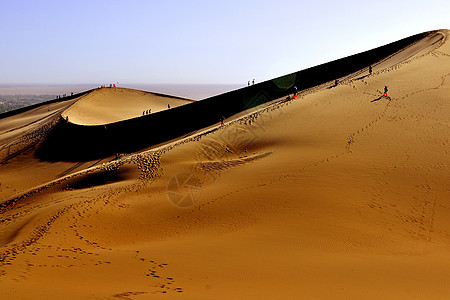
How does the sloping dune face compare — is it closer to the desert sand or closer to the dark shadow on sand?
the dark shadow on sand

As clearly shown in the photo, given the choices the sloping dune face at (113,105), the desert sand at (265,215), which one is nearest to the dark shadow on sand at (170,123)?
the sloping dune face at (113,105)

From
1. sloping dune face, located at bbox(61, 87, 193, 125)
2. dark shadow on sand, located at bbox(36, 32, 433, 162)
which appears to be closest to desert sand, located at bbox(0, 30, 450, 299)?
dark shadow on sand, located at bbox(36, 32, 433, 162)

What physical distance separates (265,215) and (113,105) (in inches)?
1413

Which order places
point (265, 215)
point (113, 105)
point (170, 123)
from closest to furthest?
point (265, 215), point (170, 123), point (113, 105)

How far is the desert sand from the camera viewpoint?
5.09 m

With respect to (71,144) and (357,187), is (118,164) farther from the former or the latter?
(71,144)

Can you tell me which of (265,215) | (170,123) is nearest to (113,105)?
(170,123)

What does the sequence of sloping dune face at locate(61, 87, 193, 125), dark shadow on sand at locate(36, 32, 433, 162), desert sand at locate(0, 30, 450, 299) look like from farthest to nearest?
sloping dune face at locate(61, 87, 193, 125)
dark shadow on sand at locate(36, 32, 433, 162)
desert sand at locate(0, 30, 450, 299)

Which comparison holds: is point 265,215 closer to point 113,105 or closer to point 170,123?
point 170,123

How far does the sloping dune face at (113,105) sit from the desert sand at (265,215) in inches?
665

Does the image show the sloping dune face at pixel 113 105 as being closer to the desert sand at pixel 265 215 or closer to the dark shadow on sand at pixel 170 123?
the dark shadow on sand at pixel 170 123

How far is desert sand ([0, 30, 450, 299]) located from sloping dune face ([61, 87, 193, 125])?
1688 centimetres

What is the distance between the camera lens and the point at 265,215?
7.85m

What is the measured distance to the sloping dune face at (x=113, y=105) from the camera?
31.8m
